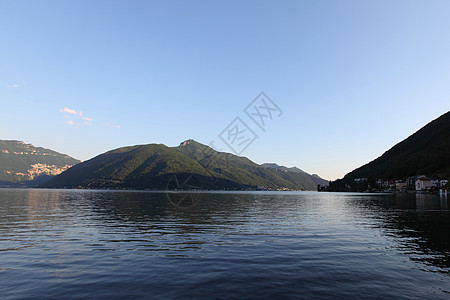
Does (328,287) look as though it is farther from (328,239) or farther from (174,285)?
(328,239)

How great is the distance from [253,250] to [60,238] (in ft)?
76.1

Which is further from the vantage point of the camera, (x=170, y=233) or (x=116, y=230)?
(x=116, y=230)

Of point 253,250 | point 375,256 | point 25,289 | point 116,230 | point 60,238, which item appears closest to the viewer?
point 25,289

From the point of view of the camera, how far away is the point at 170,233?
34469 mm

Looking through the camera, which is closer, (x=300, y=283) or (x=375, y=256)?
(x=300, y=283)

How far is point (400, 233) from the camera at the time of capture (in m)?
35.1

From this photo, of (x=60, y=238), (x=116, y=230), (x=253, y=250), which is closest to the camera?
(x=253, y=250)

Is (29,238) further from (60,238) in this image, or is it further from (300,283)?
(300,283)

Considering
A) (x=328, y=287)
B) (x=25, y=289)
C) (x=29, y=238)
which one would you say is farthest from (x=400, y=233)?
(x=29, y=238)

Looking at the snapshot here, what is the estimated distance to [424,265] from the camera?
20578mm

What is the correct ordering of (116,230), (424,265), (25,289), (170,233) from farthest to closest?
1. (116,230)
2. (170,233)
3. (424,265)
4. (25,289)

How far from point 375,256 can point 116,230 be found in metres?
32.4

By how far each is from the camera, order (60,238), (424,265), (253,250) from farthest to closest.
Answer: (60,238), (253,250), (424,265)

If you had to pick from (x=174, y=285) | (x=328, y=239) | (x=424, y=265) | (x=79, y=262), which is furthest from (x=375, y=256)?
(x=79, y=262)
